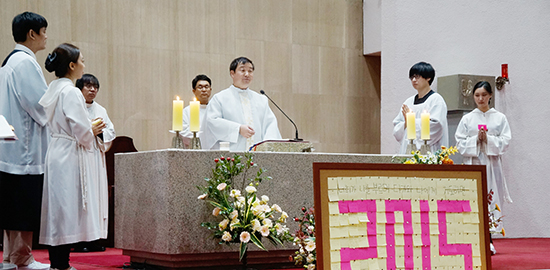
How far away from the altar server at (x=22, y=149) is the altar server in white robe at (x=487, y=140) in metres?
4.40

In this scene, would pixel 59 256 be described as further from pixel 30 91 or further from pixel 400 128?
pixel 400 128

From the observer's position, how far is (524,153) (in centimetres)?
818

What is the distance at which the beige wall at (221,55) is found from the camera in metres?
8.29

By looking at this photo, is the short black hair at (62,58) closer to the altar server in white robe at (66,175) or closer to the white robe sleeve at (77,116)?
the altar server in white robe at (66,175)

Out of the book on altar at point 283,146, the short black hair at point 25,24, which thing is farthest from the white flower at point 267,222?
the short black hair at point 25,24

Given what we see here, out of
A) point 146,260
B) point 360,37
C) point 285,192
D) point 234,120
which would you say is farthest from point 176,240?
point 360,37

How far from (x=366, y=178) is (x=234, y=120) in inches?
122

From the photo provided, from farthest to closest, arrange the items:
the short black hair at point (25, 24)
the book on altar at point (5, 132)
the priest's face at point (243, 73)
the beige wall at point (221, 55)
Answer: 1. the beige wall at point (221, 55)
2. the priest's face at point (243, 73)
3. the short black hair at point (25, 24)
4. the book on altar at point (5, 132)

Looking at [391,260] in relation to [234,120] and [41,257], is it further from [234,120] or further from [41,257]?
[41,257]

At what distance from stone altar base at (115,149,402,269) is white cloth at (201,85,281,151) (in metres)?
0.85

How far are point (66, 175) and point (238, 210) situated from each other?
1.12 meters

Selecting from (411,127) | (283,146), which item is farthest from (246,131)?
(411,127)

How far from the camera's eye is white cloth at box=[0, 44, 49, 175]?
4.46 metres

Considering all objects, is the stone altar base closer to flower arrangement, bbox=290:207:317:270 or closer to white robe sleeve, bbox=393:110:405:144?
flower arrangement, bbox=290:207:317:270
